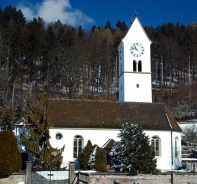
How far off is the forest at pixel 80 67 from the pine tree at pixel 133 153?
29648 mm

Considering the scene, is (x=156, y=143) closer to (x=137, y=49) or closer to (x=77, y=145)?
(x=77, y=145)

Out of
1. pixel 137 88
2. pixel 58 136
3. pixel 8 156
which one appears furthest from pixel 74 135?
pixel 137 88

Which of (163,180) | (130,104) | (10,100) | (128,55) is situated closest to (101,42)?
(10,100)

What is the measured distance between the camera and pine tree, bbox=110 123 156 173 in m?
30.1

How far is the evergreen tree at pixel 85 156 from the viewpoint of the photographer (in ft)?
117

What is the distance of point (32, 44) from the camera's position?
6825cm

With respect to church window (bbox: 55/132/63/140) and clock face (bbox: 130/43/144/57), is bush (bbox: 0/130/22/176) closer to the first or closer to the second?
church window (bbox: 55/132/63/140)

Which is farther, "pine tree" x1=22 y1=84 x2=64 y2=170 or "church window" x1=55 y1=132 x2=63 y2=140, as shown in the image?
"church window" x1=55 y1=132 x2=63 y2=140

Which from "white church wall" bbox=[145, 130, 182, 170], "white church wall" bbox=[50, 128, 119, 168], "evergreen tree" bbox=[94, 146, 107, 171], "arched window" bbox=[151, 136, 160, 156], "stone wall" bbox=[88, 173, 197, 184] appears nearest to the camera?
"stone wall" bbox=[88, 173, 197, 184]

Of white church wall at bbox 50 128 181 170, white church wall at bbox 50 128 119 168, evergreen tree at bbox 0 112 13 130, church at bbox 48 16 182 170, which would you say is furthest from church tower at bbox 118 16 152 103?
evergreen tree at bbox 0 112 13 130

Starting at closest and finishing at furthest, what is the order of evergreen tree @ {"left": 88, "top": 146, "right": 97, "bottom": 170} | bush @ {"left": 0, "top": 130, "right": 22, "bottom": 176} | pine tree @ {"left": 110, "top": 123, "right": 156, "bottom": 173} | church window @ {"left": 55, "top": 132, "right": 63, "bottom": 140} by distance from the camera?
bush @ {"left": 0, "top": 130, "right": 22, "bottom": 176} → pine tree @ {"left": 110, "top": 123, "right": 156, "bottom": 173} → evergreen tree @ {"left": 88, "top": 146, "right": 97, "bottom": 170} → church window @ {"left": 55, "top": 132, "right": 63, "bottom": 140}

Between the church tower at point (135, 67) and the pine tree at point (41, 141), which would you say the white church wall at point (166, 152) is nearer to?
the church tower at point (135, 67)

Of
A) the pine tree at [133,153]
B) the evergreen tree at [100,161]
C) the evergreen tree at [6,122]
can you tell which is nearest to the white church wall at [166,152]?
the evergreen tree at [100,161]

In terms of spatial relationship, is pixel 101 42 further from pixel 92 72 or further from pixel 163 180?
pixel 163 180
